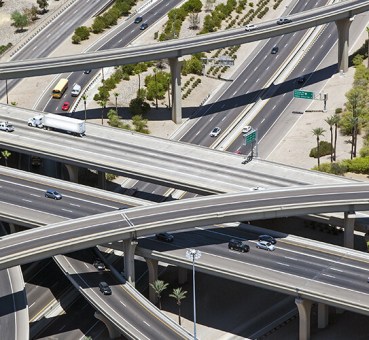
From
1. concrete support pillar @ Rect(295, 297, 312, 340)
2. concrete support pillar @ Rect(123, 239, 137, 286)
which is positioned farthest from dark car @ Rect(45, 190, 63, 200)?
concrete support pillar @ Rect(295, 297, 312, 340)

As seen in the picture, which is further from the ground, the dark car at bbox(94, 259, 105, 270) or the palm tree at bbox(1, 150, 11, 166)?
the palm tree at bbox(1, 150, 11, 166)

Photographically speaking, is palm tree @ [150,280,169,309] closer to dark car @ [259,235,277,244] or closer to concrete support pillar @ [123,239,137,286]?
concrete support pillar @ [123,239,137,286]

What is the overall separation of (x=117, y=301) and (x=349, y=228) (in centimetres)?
3606

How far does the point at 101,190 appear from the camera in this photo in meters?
170

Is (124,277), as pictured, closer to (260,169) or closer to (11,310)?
(11,310)

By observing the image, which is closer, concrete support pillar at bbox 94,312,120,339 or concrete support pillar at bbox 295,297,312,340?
concrete support pillar at bbox 295,297,312,340

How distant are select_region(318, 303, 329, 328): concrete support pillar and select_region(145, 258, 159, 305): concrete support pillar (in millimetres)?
23477

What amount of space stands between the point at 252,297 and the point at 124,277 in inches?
723

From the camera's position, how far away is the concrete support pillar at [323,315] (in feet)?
482

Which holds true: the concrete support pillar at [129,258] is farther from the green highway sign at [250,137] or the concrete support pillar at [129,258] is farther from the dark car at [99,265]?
the green highway sign at [250,137]

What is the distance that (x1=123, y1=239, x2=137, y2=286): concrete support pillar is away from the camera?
497 feet

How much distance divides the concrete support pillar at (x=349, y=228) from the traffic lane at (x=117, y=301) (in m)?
33.3

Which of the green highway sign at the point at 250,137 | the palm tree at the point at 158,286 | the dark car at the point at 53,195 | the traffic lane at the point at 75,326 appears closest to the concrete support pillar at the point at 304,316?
the palm tree at the point at 158,286

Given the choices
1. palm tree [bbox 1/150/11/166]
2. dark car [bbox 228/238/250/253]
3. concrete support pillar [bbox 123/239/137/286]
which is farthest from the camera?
palm tree [bbox 1/150/11/166]
